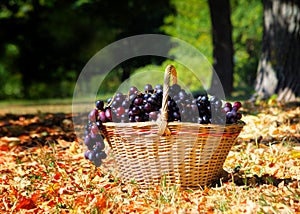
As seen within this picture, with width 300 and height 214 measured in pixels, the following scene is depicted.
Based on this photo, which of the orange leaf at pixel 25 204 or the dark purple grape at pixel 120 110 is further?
the dark purple grape at pixel 120 110

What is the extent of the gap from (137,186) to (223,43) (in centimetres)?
667

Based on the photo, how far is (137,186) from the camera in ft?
10.0

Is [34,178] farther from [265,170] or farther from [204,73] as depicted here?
[204,73]

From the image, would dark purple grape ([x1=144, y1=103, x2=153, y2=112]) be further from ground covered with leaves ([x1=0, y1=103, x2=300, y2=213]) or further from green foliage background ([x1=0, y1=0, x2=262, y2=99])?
green foliage background ([x1=0, y1=0, x2=262, y2=99])

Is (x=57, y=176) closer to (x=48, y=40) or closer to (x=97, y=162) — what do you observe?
(x=97, y=162)

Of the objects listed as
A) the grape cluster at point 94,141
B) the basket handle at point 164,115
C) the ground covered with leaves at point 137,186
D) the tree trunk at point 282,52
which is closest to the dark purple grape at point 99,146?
the grape cluster at point 94,141

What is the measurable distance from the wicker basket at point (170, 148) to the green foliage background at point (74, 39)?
10518mm

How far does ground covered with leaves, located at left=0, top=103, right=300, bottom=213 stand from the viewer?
2.54 meters

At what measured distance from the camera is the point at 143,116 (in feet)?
9.70

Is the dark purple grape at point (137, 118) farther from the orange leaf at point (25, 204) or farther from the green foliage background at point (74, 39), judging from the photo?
the green foliage background at point (74, 39)

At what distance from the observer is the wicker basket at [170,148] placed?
2.81 m

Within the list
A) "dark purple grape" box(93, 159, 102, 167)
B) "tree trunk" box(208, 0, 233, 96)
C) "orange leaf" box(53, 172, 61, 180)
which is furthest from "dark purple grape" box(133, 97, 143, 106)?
"tree trunk" box(208, 0, 233, 96)

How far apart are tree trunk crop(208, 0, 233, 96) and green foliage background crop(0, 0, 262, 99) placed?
4.43 meters

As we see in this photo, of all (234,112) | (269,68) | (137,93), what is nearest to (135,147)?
(137,93)
